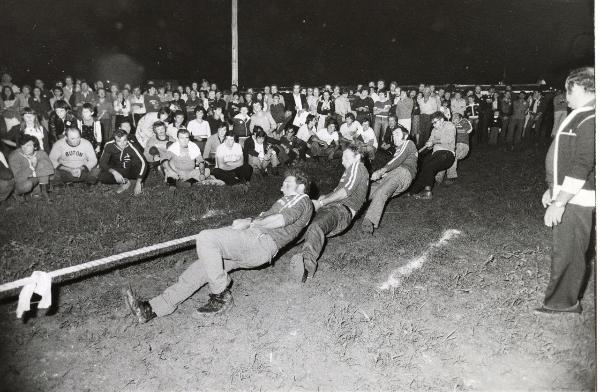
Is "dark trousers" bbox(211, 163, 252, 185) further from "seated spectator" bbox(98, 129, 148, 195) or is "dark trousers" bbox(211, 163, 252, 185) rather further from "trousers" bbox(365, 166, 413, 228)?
"trousers" bbox(365, 166, 413, 228)

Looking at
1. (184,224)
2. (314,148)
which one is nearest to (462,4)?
(314,148)

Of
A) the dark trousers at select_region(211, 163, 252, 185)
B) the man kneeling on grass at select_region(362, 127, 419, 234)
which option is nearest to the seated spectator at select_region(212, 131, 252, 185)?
the dark trousers at select_region(211, 163, 252, 185)

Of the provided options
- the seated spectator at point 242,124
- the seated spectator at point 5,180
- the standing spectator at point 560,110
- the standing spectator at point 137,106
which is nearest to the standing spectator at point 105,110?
the standing spectator at point 137,106

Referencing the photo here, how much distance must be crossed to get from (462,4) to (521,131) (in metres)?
11.5

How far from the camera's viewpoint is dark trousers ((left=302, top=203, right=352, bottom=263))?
4.91 meters

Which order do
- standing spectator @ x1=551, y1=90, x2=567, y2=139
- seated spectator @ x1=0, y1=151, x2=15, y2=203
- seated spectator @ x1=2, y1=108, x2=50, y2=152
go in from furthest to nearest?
standing spectator @ x1=551, y1=90, x2=567, y2=139 → seated spectator @ x1=2, y1=108, x2=50, y2=152 → seated spectator @ x1=0, y1=151, x2=15, y2=203

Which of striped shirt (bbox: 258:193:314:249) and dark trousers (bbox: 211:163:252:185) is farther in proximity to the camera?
dark trousers (bbox: 211:163:252:185)

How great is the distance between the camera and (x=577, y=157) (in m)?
3.38

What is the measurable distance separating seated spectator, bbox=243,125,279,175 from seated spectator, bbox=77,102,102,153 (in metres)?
3.40

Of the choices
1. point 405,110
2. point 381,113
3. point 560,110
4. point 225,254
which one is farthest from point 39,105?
point 560,110

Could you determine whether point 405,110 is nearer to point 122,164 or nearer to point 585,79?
point 122,164

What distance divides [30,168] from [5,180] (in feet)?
1.48

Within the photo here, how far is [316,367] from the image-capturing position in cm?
338

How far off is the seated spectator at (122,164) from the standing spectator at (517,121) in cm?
1359
